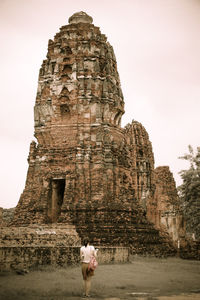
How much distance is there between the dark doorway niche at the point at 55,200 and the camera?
1841 cm

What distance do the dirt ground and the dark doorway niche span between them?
22.5 ft

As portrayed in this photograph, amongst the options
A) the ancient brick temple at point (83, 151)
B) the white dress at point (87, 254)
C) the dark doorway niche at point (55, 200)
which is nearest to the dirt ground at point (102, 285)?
the white dress at point (87, 254)

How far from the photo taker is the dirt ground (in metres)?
7.89

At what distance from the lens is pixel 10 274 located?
376 inches

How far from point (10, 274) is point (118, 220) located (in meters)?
7.80

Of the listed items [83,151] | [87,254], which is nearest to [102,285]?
[87,254]

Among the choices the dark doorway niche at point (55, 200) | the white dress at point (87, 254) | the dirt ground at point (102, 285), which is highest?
the dark doorway niche at point (55, 200)

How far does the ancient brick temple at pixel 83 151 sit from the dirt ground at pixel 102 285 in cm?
504

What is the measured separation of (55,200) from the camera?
18844 millimetres

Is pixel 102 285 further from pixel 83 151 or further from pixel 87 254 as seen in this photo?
pixel 83 151

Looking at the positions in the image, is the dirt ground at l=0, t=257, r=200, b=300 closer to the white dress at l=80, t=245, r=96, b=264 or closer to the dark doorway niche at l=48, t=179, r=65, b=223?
the white dress at l=80, t=245, r=96, b=264

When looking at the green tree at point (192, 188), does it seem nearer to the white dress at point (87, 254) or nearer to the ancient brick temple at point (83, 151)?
the ancient brick temple at point (83, 151)

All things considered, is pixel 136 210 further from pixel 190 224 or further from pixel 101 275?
pixel 190 224

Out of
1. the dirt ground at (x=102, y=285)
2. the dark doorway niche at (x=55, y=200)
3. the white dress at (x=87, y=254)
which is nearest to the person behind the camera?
the dirt ground at (x=102, y=285)
